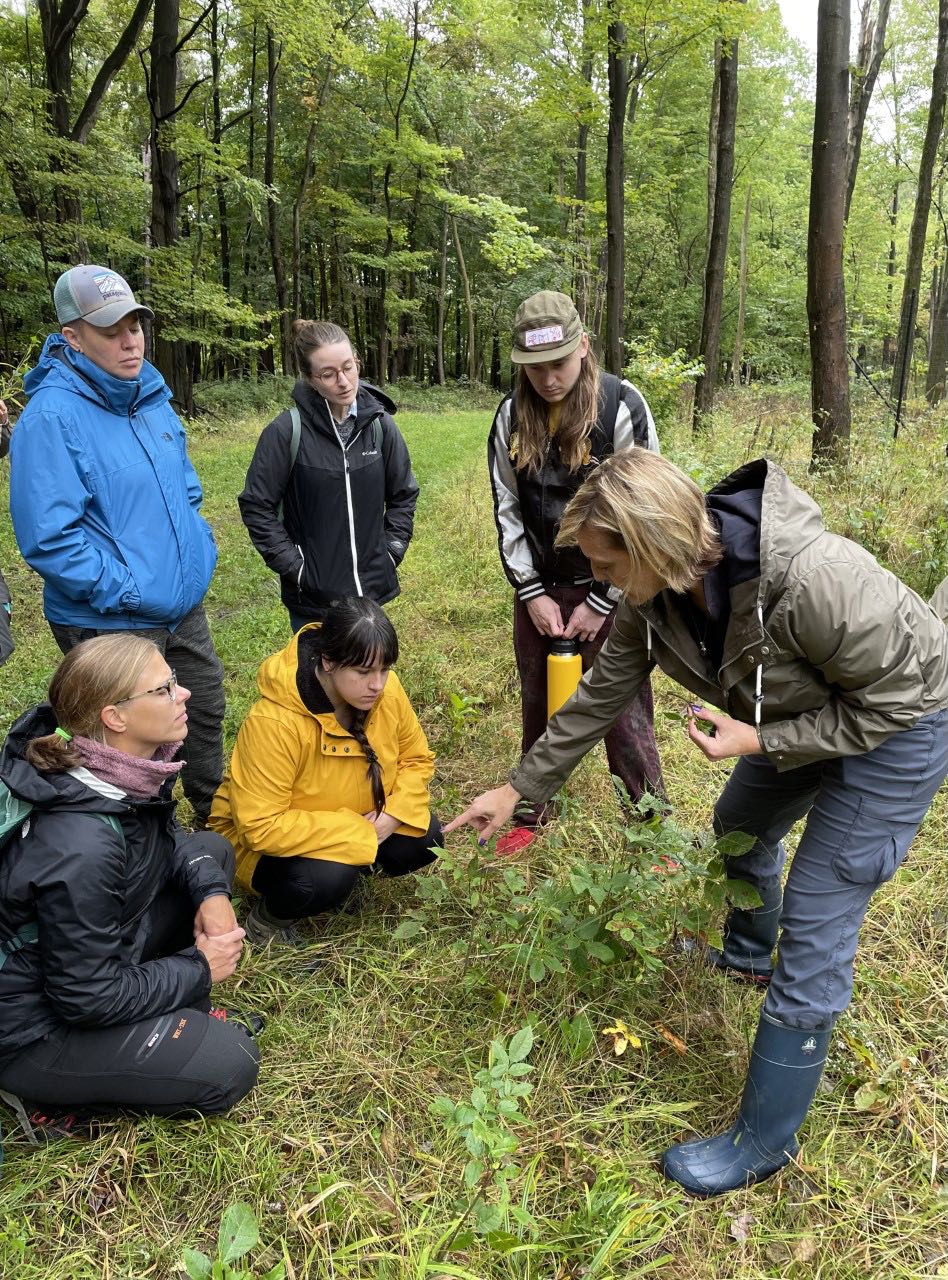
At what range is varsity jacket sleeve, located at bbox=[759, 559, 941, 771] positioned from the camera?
1.74 metres

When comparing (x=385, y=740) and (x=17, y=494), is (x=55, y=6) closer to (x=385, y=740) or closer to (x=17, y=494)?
(x=17, y=494)

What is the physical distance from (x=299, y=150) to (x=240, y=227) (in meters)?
3.81

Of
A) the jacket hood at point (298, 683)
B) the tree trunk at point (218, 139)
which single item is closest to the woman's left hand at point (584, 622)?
the jacket hood at point (298, 683)

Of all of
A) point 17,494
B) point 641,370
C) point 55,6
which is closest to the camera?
point 17,494

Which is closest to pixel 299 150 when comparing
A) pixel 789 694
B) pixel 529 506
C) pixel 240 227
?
pixel 240 227

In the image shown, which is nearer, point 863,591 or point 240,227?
point 863,591

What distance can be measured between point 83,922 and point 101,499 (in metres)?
1.48

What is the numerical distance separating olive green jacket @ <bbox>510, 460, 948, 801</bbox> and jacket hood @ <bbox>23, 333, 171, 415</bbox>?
2036 millimetres

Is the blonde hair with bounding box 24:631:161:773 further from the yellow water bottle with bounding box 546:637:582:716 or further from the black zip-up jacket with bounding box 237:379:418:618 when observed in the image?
the yellow water bottle with bounding box 546:637:582:716

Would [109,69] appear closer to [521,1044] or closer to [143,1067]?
[143,1067]

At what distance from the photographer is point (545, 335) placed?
2.78 meters

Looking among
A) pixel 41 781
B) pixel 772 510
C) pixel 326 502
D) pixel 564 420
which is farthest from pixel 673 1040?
pixel 326 502

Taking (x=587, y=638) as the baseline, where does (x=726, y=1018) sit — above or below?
below

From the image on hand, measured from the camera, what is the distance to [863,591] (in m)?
1.76
